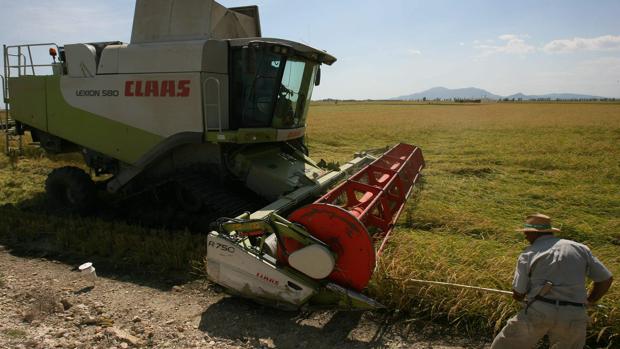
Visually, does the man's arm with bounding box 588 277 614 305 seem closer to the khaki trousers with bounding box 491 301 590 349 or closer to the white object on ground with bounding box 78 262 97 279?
the khaki trousers with bounding box 491 301 590 349

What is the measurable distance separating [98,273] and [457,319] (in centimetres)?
343

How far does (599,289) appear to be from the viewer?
2584 mm

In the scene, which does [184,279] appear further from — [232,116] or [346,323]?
[232,116]

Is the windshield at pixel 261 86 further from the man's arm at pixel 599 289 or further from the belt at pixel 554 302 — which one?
the man's arm at pixel 599 289

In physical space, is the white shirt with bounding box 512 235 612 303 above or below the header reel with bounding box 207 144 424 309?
above

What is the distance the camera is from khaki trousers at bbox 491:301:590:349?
2518 mm

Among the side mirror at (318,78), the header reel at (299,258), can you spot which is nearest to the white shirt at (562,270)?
the header reel at (299,258)

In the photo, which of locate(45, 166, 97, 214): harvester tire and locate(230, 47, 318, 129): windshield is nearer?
locate(230, 47, 318, 129): windshield

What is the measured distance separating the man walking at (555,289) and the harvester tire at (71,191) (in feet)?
18.8

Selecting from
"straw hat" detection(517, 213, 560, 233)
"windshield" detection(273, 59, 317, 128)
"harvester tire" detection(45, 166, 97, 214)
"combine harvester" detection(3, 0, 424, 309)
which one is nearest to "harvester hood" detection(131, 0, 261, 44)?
"combine harvester" detection(3, 0, 424, 309)

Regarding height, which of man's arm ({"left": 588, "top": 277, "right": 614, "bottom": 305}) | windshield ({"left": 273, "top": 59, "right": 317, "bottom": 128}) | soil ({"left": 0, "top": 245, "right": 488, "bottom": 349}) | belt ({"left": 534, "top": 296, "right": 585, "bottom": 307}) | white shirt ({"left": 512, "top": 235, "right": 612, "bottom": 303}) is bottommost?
soil ({"left": 0, "top": 245, "right": 488, "bottom": 349})

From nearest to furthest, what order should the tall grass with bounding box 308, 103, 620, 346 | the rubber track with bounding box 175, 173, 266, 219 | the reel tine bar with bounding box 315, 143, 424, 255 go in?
the tall grass with bounding box 308, 103, 620, 346, the reel tine bar with bounding box 315, 143, 424, 255, the rubber track with bounding box 175, 173, 266, 219

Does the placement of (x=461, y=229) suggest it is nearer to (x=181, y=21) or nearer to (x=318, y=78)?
(x=318, y=78)

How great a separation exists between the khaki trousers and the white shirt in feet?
0.22
